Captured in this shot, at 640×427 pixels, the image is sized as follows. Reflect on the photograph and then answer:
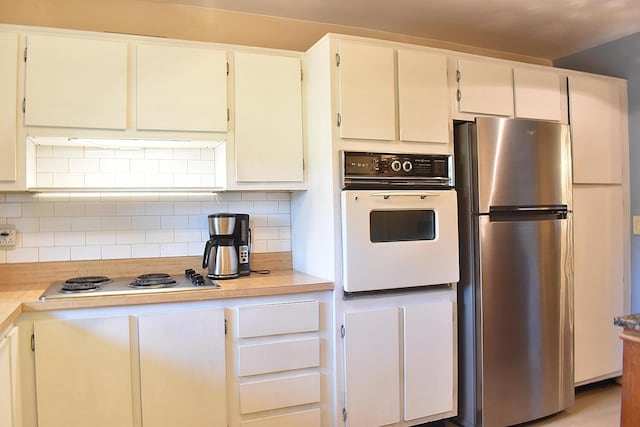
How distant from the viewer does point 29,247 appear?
2426 millimetres

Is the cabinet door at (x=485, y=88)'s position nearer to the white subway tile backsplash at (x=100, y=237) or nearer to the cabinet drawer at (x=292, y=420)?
the cabinet drawer at (x=292, y=420)

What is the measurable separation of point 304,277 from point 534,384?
1.42 metres

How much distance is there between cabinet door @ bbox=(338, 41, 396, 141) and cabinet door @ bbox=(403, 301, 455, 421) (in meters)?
0.93

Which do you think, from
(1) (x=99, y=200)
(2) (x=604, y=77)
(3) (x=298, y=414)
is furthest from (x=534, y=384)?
(1) (x=99, y=200)

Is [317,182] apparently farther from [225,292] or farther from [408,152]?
[225,292]

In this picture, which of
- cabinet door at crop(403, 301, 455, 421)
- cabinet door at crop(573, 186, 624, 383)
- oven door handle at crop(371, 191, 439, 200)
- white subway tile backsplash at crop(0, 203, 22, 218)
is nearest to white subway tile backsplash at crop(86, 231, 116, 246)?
white subway tile backsplash at crop(0, 203, 22, 218)

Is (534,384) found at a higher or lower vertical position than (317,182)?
lower

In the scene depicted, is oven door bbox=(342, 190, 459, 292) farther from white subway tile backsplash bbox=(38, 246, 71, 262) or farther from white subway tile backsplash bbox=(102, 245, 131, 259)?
white subway tile backsplash bbox=(38, 246, 71, 262)

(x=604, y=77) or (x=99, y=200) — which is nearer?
(x=99, y=200)

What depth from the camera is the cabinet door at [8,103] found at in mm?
2117

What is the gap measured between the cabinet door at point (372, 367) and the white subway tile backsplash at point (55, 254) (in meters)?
1.50

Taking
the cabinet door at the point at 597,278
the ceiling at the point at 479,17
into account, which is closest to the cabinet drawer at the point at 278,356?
the cabinet door at the point at 597,278

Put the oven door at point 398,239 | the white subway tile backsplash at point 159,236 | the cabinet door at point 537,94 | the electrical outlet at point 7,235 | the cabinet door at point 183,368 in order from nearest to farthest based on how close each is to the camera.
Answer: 1. the cabinet door at point 183,368
2. the oven door at point 398,239
3. the electrical outlet at point 7,235
4. the white subway tile backsplash at point 159,236
5. the cabinet door at point 537,94

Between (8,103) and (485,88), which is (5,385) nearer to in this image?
(8,103)
